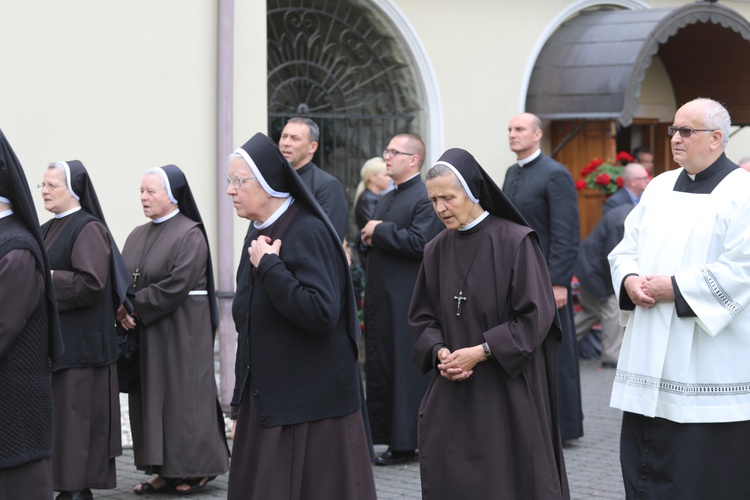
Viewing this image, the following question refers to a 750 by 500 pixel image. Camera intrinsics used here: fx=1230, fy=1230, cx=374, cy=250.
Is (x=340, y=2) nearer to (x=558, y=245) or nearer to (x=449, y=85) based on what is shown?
(x=449, y=85)

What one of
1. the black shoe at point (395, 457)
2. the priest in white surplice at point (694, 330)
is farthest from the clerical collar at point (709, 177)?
the black shoe at point (395, 457)

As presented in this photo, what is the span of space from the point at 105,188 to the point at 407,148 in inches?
88.4

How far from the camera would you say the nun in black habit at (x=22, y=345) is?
4.39 metres

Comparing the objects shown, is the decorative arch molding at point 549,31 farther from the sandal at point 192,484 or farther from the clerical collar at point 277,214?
the clerical collar at point 277,214

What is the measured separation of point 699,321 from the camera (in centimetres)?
525

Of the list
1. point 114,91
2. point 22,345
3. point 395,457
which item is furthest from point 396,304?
point 22,345

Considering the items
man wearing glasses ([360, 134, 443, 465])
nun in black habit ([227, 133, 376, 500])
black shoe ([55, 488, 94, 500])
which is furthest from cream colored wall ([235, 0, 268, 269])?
nun in black habit ([227, 133, 376, 500])

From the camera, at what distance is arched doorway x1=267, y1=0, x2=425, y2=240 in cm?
1105

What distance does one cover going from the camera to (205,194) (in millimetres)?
9070

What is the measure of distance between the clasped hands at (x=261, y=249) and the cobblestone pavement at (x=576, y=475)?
8.13 feet

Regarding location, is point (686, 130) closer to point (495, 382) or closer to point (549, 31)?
point (495, 382)

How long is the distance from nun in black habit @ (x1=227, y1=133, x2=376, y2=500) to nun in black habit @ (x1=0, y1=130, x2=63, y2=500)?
2.62 feet

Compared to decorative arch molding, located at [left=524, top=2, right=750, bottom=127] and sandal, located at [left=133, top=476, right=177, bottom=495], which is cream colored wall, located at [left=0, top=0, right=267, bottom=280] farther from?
decorative arch molding, located at [left=524, top=2, right=750, bottom=127]

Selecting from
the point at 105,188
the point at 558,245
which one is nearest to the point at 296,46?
the point at 105,188
